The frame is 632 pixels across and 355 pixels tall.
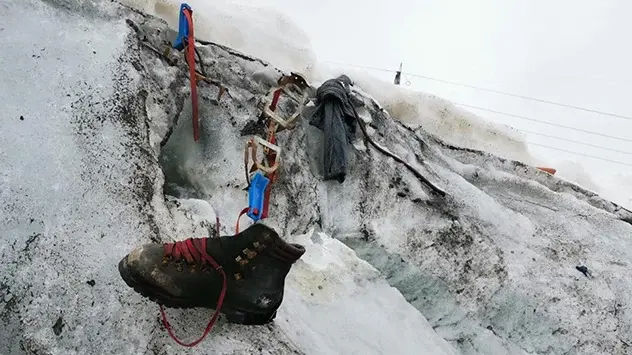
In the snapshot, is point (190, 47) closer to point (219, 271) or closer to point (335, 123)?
point (335, 123)

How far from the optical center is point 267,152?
4.02 m

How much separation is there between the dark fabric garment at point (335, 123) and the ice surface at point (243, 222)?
137mm

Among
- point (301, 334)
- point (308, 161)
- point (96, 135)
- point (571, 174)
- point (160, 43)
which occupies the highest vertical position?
point (160, 43)

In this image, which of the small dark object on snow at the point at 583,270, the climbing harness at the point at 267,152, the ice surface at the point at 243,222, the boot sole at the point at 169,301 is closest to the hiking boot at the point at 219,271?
the boot sole at the point at 169,301

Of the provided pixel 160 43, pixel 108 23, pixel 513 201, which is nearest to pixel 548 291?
pixel 513 201

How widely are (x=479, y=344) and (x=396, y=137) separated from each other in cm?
219

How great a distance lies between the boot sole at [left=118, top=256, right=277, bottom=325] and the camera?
2662mm

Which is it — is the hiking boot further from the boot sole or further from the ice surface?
the ice surface

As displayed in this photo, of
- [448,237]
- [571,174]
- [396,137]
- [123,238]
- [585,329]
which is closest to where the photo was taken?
[123,238]

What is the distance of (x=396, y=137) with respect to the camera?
5711mm

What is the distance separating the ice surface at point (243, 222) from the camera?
2.87 metres

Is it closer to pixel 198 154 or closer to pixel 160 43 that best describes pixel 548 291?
pixel 198 154

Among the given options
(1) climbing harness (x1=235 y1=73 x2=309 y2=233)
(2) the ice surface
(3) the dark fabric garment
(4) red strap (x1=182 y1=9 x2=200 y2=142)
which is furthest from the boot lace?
(3) the dark fabric garment

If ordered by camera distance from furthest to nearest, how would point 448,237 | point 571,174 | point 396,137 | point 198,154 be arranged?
point 571,174
point 396,137
point 448,237
point 198,154
